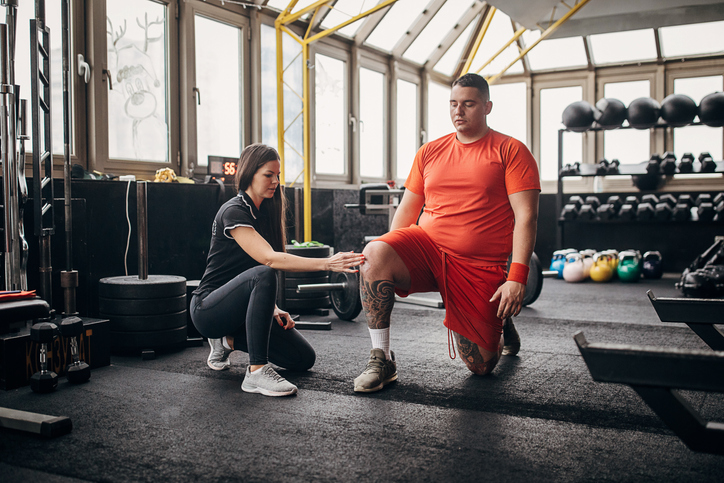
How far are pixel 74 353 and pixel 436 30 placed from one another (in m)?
6.17

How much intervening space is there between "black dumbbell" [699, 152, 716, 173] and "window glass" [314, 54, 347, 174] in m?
3.78

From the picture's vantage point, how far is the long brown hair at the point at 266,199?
214 centimetres

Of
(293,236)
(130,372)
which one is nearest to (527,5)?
(293,236)

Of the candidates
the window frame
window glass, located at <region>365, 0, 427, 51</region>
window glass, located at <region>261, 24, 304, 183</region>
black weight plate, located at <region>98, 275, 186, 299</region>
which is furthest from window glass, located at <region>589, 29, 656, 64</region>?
black weight plate, located at <region>98, 275, 186, 299</region>

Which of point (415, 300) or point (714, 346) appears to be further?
point (415, 300)

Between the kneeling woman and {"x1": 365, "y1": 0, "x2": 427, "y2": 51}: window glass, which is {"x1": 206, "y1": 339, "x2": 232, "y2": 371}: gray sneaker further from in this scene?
{"x1": 365, "y1": 0, "x2": 427, "y2": 51}: window glass

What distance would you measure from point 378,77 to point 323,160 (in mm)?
1475

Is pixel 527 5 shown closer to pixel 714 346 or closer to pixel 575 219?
pixel 575 219

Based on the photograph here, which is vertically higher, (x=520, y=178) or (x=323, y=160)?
(x=323, y=160)

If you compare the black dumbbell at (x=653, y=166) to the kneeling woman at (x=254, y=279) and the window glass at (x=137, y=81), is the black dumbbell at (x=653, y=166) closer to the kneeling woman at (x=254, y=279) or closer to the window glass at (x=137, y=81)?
the window glass at (x=137, y=81)

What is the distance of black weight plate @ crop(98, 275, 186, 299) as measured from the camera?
8.80ft

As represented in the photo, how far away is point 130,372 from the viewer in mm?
2369

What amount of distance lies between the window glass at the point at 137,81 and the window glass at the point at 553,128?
5.49m

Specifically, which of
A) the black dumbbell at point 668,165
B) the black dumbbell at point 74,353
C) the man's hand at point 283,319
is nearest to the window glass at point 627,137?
the black dumbbell at point 668,165
